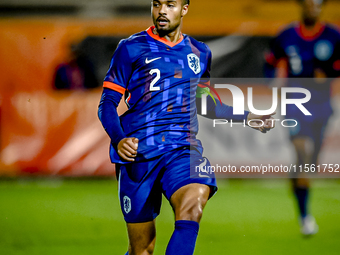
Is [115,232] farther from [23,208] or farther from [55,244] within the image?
[23,208]

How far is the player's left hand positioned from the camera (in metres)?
2.20

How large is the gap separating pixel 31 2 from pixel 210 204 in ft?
13.3

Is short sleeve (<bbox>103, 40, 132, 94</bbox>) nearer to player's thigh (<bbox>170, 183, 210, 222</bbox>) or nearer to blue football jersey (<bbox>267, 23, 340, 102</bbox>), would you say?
player's thigh (<bbox>170, 183, 210, 222</bbox>)

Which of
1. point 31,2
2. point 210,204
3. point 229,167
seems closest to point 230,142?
point 229,167

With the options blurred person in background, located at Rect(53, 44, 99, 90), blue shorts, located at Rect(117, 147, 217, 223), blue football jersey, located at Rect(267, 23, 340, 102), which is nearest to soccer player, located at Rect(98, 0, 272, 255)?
blue shorts, located at Rect(117, 147, 217, 223)

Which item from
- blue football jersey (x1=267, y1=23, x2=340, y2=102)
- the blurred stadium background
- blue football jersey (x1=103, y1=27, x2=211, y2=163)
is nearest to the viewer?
blue football jersey (x1=103, y1=27, x2=211, y2=163)

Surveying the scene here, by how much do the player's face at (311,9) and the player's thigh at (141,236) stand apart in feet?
8.48

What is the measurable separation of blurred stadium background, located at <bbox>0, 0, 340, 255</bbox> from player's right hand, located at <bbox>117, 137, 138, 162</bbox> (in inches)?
106

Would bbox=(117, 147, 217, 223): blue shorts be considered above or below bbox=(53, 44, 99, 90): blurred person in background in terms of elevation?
above

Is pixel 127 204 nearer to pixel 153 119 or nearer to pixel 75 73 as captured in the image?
pixel 153 119

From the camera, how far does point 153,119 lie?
2.11 meters

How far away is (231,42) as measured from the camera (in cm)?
620

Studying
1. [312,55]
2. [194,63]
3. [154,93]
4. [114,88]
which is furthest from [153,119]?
[312,55]

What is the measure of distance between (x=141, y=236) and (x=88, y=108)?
394 centimetres
